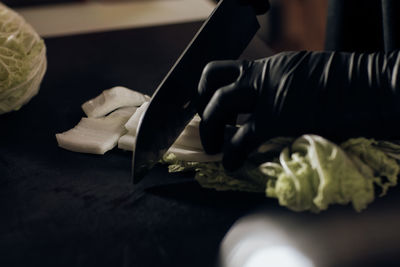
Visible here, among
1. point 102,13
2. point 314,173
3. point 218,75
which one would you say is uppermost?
point 218,75

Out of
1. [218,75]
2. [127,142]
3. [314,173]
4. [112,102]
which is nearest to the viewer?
[314,173]

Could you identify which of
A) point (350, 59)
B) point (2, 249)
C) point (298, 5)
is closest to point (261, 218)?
point (350, 59)

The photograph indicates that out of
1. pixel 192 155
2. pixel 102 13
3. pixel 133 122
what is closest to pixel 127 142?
pixel 133 122

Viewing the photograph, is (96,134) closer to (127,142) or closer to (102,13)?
(127,142)

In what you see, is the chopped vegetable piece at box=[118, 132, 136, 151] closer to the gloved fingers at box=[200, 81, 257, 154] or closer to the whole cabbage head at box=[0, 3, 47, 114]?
the gloved fingers at box=[200, 81, 257, 154]

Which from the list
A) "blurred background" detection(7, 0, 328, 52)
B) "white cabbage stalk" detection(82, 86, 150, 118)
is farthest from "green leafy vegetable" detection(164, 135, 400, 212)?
"blurred background" detection(7, 0, 328, 52)

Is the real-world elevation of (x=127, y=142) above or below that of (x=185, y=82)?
below
